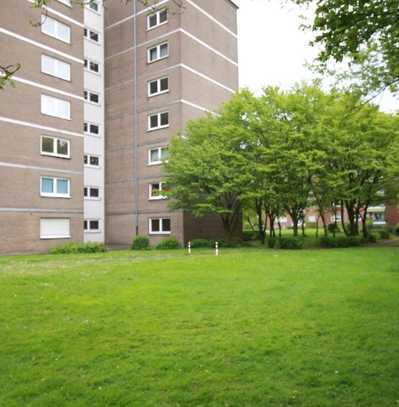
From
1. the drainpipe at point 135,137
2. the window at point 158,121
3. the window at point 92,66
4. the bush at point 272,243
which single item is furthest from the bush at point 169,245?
the window at point 92,66

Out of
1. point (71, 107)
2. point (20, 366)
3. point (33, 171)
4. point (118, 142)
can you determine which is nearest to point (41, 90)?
point (71, 107)

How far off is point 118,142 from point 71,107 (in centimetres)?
587

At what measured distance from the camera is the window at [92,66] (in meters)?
34.1

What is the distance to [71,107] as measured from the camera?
1181 inches

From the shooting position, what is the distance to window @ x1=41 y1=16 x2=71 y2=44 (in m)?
29.0

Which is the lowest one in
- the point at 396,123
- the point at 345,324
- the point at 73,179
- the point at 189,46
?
the point at 345,324

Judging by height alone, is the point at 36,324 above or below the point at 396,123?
below

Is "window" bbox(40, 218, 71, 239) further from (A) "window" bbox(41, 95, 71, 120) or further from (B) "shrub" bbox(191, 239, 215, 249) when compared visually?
(B) "shrub" bbox(191, 239, 215, 249)

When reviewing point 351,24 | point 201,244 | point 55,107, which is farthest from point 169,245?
point 351,24

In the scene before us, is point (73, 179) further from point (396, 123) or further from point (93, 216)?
point (396, 123)

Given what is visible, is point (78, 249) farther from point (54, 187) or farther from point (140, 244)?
point (54, 187)

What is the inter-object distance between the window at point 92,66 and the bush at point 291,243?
22.4 metres

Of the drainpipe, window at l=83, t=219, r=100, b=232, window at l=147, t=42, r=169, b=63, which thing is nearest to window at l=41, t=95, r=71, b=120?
the drainpipe

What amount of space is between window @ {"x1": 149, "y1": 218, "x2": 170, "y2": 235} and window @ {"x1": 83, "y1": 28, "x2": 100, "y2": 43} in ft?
56.1
